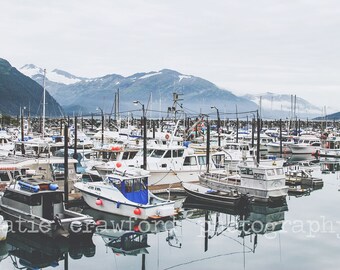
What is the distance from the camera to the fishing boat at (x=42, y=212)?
2042cm

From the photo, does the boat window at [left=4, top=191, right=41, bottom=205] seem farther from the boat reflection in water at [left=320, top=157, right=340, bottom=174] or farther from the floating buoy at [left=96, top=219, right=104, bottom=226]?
the boat reflection in water at [left=320, top=157, right=340, bottom=174]

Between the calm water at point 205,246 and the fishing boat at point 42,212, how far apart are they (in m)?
0.72

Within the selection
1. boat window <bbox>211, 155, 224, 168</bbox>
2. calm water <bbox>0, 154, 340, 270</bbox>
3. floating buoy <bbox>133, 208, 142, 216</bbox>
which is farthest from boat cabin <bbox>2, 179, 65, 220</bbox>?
boat window <bbox>211, 155, 224, 168</bbox>

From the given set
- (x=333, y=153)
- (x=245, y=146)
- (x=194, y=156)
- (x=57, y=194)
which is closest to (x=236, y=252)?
(x=57, y=194)

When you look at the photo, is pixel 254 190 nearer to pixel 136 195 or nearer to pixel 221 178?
pixel 221 178

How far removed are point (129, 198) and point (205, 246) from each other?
4944 mm

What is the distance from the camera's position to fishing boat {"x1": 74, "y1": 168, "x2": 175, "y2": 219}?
2392 cm

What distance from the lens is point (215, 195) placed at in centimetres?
2877

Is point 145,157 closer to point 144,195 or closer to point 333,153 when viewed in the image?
point 144,195

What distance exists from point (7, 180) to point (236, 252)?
13972 millimetres

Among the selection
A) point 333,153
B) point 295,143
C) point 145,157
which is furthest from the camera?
Answer: point 295,143

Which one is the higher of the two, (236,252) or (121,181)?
(121,181)

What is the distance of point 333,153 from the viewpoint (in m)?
60.7

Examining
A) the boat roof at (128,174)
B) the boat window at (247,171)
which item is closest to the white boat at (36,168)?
the boat roof at (128,174)
